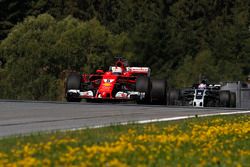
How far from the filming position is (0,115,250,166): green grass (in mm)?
8000

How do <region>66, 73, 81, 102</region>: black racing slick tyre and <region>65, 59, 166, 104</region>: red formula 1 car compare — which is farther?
<region>66, 73, 81, 102</region>: black racing slick tyre

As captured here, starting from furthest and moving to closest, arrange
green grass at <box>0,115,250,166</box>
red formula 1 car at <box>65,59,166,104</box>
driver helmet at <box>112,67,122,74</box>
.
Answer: driver helmet at <box>112,67,122,74</box>, red formula 1 car at <box>65,59,166,104</box>, green grass at <box>0,115,250,166</box>

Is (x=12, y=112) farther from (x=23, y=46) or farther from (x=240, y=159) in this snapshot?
(x=23, y=46)

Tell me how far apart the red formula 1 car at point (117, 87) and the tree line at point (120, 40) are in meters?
23.0

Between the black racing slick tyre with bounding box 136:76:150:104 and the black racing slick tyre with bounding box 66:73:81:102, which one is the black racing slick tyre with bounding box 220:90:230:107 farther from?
the black racing slick tyre with bounding box 66:73:81:102

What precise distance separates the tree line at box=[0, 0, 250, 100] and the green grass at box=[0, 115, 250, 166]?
37.7 m

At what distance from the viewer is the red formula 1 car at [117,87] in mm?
24750

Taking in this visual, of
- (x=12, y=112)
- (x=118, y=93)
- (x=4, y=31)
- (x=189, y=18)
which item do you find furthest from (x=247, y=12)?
(x=12, y=112)

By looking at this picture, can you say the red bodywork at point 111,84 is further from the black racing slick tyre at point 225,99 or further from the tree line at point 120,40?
the tree line at point 120,40

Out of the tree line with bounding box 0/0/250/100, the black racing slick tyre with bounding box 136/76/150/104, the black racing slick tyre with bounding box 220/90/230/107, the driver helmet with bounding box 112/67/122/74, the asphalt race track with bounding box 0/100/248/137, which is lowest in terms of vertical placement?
the asphalt race track with bounding box 0/100/248/137

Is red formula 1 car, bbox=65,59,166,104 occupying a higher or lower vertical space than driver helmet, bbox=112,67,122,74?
lower

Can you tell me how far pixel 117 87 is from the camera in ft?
85.0

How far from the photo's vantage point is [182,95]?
29.8 metres

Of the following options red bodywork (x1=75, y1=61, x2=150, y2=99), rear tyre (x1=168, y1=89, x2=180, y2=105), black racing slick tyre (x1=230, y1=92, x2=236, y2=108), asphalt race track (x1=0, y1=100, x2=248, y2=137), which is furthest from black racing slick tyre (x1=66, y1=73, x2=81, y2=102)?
black racing slick tyre (x1=230, y1=92, x2=236, y2=108)
